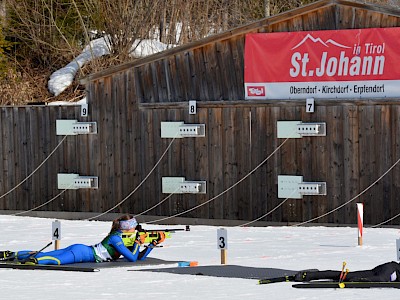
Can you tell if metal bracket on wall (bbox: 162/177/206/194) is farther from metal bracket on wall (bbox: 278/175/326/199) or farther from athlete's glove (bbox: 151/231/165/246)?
athlete's glove (bbox: 151/231/165/246)

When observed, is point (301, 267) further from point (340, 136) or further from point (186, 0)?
point (186, 0)

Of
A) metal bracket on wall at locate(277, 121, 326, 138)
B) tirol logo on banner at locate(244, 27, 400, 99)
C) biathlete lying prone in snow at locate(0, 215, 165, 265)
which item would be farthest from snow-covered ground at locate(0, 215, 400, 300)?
tirol logo on banner at locate(244, 27, 400, 99)

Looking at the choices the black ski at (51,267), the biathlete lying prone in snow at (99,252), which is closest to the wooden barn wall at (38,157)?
the biathlete lying prone in snow at (99,252)

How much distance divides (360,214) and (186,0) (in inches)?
896

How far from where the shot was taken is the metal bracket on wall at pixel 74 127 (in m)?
27.0

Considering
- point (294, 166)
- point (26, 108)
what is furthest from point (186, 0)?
point (294, 166)

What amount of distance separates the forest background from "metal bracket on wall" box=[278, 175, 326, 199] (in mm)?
14806

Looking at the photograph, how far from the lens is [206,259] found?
18.9 meters

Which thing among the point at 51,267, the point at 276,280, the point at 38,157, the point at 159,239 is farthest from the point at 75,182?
the point at 276,280

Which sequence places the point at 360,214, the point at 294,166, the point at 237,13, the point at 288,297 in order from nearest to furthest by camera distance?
1. the point at 288,297
2. the point at 360,214
3. the point at 294,166
4. the point at 237,13

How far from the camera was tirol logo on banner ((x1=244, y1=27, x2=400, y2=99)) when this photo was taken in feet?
77.2

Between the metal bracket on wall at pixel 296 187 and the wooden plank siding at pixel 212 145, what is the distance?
0.12m

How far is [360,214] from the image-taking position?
66.5 ft

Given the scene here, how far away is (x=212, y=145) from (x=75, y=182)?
11.2ft
